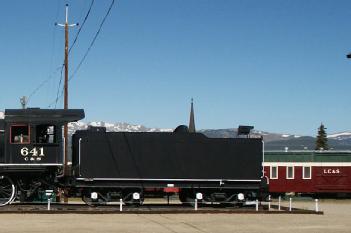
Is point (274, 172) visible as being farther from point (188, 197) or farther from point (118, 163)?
point (118, 163)

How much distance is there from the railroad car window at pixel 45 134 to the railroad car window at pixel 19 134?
0.43 metres

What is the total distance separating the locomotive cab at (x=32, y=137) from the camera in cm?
2481

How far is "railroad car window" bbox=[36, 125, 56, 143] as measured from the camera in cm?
2522

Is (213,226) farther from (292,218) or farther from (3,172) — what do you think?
(3,172)

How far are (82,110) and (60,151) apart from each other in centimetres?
193

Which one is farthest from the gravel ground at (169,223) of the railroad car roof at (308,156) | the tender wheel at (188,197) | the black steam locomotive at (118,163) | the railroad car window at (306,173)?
the railroad car roof at (308,156)

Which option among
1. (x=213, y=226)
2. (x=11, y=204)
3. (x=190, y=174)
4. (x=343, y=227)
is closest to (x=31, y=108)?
(x=11, y=204)

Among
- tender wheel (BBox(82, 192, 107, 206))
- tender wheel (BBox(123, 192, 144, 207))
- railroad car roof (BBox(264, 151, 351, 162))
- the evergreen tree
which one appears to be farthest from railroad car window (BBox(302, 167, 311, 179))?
the evergreen tree

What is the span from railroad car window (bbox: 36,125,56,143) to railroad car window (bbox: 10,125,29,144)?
43 centimetres

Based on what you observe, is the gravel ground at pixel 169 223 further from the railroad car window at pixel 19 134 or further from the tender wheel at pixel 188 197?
the tender wheel at pixel 188 197

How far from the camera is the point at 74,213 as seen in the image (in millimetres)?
23328

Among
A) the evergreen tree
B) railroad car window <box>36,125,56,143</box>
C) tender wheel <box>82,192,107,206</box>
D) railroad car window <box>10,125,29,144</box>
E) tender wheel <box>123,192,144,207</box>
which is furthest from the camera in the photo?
the evergreen tree

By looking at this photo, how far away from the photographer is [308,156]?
45594 mm

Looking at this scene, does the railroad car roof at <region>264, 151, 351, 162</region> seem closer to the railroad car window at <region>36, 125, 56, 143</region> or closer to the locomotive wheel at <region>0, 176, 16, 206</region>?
the railroad car window at <region>36, 125, 56, 143</region>
